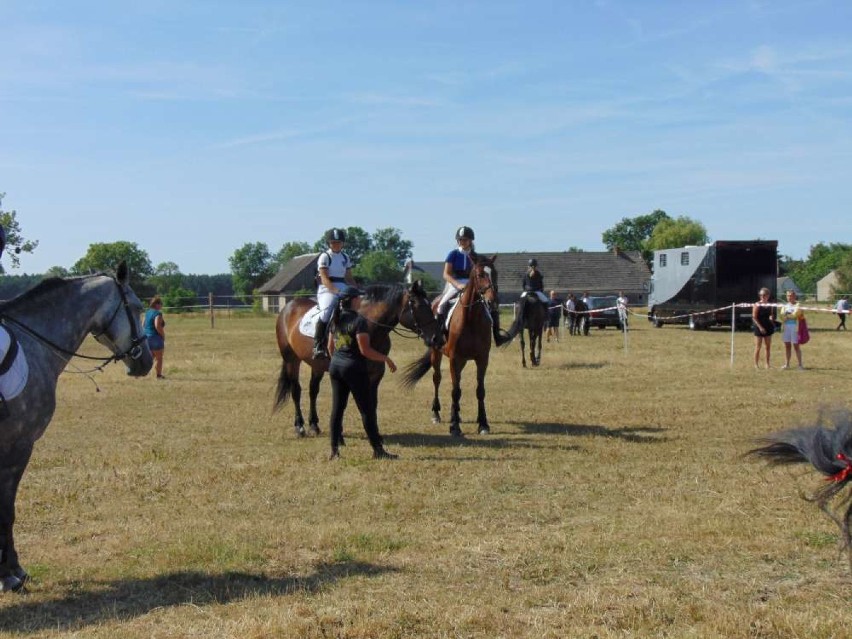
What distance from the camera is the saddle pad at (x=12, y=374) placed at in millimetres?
5820

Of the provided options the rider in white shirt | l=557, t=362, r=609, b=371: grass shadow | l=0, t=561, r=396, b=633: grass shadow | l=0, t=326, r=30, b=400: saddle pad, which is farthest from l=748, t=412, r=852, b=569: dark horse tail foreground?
l=557, t=362, r=609, b=371: grass shadow

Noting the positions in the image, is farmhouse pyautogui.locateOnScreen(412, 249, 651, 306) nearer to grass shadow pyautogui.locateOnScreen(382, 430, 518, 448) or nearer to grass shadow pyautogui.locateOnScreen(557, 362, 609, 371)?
grass shadow pyautogui.locateOnScreen(557, 362, 609, 371)

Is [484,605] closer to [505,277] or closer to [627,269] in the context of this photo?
[505,277]

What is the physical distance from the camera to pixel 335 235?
11.5 m

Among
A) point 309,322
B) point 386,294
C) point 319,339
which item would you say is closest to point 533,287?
point 309,322

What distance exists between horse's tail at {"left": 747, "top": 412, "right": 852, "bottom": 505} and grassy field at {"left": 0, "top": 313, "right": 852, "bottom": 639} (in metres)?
1.00

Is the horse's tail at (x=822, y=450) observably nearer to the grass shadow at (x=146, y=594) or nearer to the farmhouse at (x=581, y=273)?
the grass shadow at (x=146, y=594)

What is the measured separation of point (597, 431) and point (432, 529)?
5.59 meters

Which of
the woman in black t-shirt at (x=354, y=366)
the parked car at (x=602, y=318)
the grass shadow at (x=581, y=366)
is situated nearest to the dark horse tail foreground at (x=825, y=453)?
the woman in black t-shirt at (x=354, y=366)

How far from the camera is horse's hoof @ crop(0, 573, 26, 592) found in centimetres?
598

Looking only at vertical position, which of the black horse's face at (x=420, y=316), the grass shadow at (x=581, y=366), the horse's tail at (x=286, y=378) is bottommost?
the grass shadow at (x=581, y=366)

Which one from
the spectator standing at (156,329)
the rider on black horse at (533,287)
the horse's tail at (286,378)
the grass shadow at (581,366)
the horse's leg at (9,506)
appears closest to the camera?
the horse's leg at (9,506)

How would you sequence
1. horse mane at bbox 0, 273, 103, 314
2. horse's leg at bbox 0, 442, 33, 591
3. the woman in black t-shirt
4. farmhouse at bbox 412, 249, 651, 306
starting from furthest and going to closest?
Answer: farmhouse at bbox 412, 249, 651, 306
the woman in black t-shirt
horse mane at bbox 0, 273, 103, 314
horse's leg at bbox 0, 442, 33, 591

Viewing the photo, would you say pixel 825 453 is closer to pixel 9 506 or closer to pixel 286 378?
pixel 9 506
